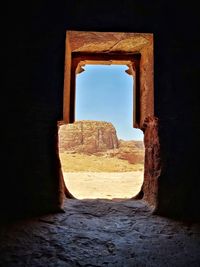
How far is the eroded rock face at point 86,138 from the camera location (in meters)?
26.9

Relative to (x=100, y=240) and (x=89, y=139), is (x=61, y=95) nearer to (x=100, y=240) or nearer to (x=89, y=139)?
(x=100, y=240)

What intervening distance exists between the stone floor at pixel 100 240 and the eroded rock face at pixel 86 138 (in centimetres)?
2410

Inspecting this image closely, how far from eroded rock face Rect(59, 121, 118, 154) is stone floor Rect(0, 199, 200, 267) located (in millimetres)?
24098

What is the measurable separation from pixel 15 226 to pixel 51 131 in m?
0.85

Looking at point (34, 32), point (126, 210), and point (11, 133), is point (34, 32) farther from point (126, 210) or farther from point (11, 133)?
point (126, 210)

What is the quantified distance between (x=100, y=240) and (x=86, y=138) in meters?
25.6

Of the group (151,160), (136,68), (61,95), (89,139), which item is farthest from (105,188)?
(89,139)

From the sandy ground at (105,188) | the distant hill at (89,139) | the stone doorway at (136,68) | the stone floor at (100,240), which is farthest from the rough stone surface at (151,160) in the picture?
the distant hill at (89,139)

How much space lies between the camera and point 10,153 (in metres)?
2.29

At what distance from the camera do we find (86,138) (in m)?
27.4

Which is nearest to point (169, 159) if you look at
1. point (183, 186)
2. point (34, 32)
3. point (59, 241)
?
point (183, 186)

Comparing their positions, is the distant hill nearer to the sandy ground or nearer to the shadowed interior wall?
the sandy ground

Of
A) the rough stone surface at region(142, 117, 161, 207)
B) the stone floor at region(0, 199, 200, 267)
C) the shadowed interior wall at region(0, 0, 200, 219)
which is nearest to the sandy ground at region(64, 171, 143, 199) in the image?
the rough stone surface at region(142, 117, 161, 207)

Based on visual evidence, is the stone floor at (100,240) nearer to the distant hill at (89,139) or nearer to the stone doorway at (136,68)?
the stone doorway at (136,68)
